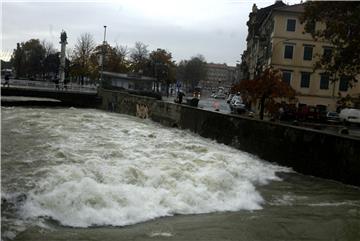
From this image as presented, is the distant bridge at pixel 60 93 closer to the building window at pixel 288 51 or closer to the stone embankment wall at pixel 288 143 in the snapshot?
the building window at pixel 288 51

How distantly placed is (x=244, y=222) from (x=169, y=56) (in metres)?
96.3

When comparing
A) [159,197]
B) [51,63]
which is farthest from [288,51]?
[51,63]

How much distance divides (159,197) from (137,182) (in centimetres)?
157

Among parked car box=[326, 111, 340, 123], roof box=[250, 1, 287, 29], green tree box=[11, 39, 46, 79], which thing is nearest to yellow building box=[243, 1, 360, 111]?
parked car box=[326, 111, 340, 123]

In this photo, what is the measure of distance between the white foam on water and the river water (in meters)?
0.03

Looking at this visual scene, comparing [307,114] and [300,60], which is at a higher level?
[300,60]

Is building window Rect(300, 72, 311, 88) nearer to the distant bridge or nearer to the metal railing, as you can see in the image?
the distant bridge

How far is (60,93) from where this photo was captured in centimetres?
6244

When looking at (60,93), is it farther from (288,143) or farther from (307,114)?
(288,143)

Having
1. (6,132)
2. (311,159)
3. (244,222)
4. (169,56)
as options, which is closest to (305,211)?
(244,222)

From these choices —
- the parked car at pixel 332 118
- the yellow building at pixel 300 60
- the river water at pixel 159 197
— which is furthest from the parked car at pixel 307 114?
the river water at pixel 159 197

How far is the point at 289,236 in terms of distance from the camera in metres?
10.3

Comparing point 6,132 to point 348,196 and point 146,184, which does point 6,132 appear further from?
point 348,196

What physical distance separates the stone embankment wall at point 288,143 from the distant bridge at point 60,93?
3255 cm
